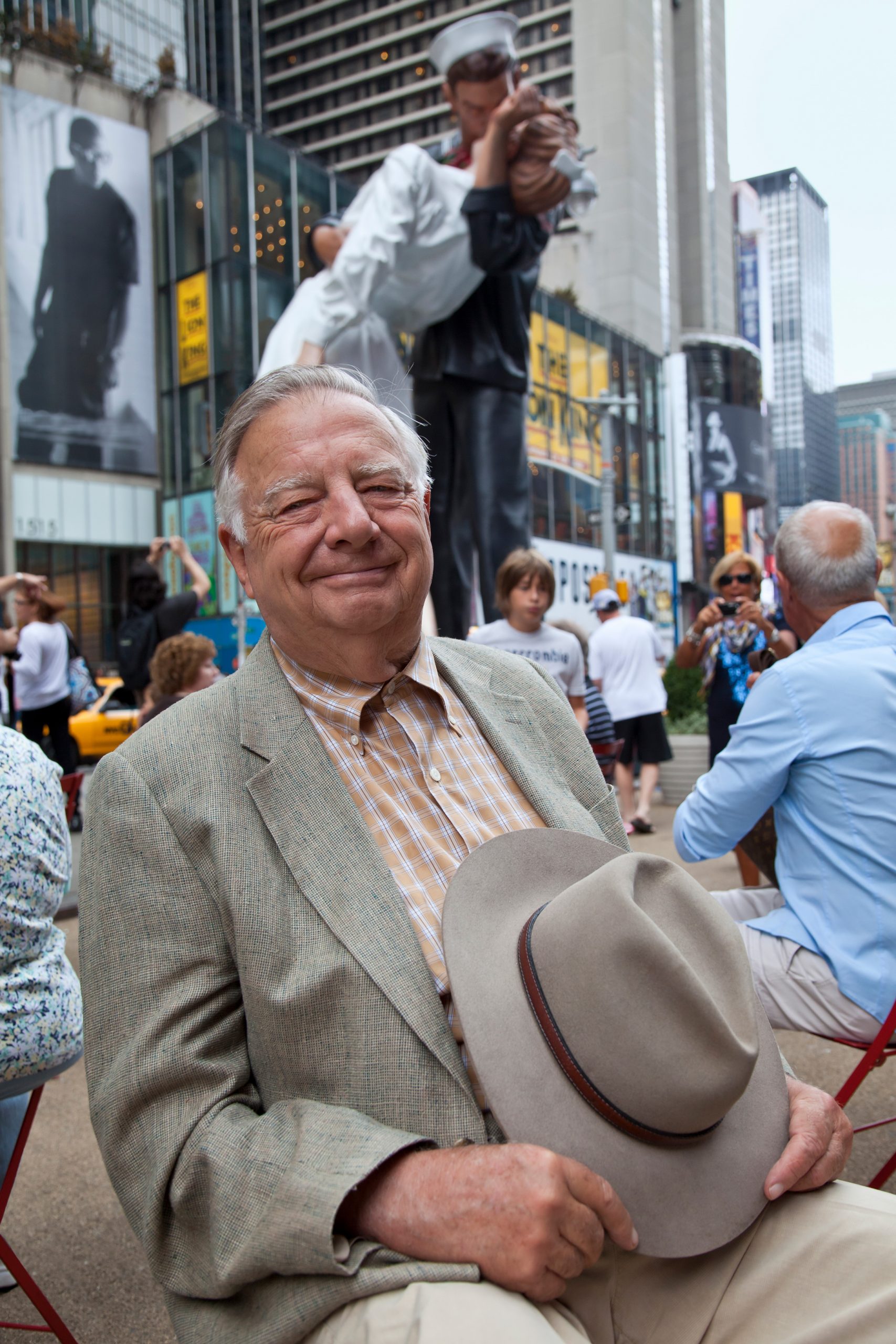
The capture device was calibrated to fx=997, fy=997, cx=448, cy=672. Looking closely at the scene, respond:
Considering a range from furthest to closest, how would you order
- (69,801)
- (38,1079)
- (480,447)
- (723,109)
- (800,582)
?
(723,109) < (480,447) < (69,801) < (800,582) < (38,1079)

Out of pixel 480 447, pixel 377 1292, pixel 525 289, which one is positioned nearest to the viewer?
pixel 377 1292

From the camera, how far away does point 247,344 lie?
2712cm

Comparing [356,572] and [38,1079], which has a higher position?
[356,572]

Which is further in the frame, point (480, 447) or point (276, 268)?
point (276, 268)

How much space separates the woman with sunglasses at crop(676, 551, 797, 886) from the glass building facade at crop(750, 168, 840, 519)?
6187 inches

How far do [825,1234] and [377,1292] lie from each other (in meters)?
0.62

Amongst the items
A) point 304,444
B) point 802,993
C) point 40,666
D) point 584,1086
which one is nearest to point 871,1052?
point 802,993

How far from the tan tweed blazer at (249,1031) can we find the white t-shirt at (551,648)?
14.2ft

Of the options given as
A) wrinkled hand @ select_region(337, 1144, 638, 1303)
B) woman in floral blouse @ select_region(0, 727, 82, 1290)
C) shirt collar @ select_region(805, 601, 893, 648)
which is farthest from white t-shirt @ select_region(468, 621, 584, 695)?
wrinkled hand @ select_region(337, 1144, 638, 1303)

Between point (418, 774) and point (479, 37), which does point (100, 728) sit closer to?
point (479, 37)

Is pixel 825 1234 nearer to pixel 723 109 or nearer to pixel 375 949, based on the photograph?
pixel 375 949

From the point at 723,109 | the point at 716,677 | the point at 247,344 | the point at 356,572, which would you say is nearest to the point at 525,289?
the point at 716,677

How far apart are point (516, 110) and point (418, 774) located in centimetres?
766

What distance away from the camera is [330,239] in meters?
8.97
